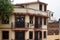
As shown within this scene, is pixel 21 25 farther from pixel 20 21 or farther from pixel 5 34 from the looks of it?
pixel 5 34

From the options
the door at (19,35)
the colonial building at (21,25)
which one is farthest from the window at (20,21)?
the door at (19,35)

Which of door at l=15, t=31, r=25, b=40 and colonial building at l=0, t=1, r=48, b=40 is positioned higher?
colonial building at l=0, t=1, r=48, b=40

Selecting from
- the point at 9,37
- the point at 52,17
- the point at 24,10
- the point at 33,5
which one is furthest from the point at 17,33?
the point at 52,17

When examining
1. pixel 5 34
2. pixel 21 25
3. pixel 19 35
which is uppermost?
pixel 21 25

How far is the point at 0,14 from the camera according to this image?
3638 centimetres

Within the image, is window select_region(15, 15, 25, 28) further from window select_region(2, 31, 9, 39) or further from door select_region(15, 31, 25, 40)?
window select_region(2, 31, 9, 39)

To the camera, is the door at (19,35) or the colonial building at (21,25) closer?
the colonial building at (21,25)

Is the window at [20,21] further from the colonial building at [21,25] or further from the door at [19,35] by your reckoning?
the door at [19,35]

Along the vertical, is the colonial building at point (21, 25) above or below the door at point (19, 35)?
above

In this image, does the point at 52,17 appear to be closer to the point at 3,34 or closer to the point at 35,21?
the point at 35,21

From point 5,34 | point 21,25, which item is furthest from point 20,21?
point 5,34

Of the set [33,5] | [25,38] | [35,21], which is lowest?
[25,38]

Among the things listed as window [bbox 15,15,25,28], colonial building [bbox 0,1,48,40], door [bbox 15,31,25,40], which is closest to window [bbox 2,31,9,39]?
colonial building [bbox 0,1,48,40]

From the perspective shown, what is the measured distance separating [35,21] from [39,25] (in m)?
0.98
